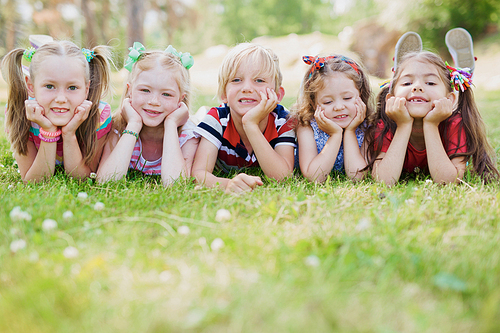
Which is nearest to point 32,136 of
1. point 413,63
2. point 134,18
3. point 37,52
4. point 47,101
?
point 47,101

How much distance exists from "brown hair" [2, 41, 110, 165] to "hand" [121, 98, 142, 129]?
23cm

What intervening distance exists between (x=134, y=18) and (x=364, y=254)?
12660mm

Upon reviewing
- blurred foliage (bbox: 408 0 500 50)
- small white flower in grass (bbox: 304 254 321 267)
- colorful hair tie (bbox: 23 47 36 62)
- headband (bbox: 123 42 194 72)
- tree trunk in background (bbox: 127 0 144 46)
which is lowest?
small white flower in grass (bbox: 304 254 321 267)

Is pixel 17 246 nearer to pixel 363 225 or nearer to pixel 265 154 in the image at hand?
pixel 363 225

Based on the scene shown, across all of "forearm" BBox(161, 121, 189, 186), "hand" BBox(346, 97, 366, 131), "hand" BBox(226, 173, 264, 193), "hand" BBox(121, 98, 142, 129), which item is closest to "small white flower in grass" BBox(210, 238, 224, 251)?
"hand" BBox(226, 173, 264, 193)

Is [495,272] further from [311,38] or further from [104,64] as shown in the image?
[311,38]

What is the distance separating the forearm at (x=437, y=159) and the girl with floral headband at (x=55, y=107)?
282 cm

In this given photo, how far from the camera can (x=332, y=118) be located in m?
3.40

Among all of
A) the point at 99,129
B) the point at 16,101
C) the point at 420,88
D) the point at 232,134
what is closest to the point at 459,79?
the point at 420,88

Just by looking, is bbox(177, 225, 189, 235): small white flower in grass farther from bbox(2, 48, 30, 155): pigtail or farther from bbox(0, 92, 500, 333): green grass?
bbox(2, 48, 30, 155): pigtail

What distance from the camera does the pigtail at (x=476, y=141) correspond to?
310cm

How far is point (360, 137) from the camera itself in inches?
140

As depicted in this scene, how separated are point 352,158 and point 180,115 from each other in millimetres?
1615

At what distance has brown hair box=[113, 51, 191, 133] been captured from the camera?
11.1 feet
